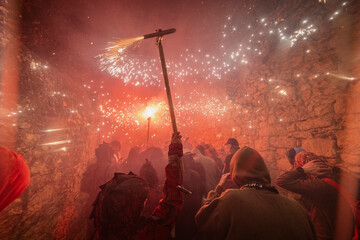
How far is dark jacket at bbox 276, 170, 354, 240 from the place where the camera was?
6.30 ft

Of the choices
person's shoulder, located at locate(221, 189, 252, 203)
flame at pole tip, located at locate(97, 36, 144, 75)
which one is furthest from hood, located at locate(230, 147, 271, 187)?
A: flame at pole tip, located at locate(97, 36, 144, 75)

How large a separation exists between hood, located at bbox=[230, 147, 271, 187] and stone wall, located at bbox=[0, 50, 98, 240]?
139 inches

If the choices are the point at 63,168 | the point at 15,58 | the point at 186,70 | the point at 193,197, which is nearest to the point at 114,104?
the point at 186,70

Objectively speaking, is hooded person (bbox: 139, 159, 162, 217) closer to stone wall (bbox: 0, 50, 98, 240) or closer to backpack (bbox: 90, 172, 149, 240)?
backpack (bbox: 90, 172, 149, 240)

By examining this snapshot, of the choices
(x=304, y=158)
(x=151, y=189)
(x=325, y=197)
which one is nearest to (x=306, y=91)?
(x=304, y=158)

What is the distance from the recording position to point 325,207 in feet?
6.77

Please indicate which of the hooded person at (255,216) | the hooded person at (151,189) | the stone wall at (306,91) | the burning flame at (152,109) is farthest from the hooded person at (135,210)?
the burning flame at (152,109)

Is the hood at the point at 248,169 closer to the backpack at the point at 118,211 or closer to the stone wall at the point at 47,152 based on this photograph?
the backpack at the point at 118,211

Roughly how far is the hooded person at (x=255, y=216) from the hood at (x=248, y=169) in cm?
1

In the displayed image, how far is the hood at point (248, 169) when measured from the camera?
1723mm

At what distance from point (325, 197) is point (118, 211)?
2.82m

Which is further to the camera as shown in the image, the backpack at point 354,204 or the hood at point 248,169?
the backpack at point 354,204

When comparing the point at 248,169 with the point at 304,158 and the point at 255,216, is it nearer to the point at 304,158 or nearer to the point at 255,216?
the point at 255,216

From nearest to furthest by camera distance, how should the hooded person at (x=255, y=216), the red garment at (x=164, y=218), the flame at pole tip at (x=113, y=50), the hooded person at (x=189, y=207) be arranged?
the hooded person at (x=255, y=216) < the red garment at (x=164, y=218) < the hooded person at (x=189, y=207) < the flame at pole tip at (x=113, y=50)
